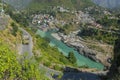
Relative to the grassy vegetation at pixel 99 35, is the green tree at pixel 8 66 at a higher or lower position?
higher

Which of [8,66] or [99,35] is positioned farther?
[99,35]

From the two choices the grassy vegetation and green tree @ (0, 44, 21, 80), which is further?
the grassy vegetation

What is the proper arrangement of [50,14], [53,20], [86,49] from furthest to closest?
[50,14], [53,20], [86,49]

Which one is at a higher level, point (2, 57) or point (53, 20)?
point (2, 57)

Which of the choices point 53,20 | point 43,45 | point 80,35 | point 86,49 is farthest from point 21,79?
point 53,20

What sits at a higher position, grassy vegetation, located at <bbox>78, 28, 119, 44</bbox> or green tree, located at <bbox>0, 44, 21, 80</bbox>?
green tree, located at <bbox>0, 44, 21, 80</bbox>


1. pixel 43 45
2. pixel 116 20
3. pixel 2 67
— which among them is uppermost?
pixel 2 67

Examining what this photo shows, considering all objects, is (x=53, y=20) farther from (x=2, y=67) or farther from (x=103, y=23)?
(x=2, y=67)

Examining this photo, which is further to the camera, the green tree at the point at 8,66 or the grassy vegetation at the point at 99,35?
the grassy vegetation at the point at 99,35

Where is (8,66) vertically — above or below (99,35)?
above

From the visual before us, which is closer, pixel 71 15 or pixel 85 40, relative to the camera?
pixel 85 40

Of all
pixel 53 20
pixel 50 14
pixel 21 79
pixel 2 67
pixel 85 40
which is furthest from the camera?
pixel 50 14
